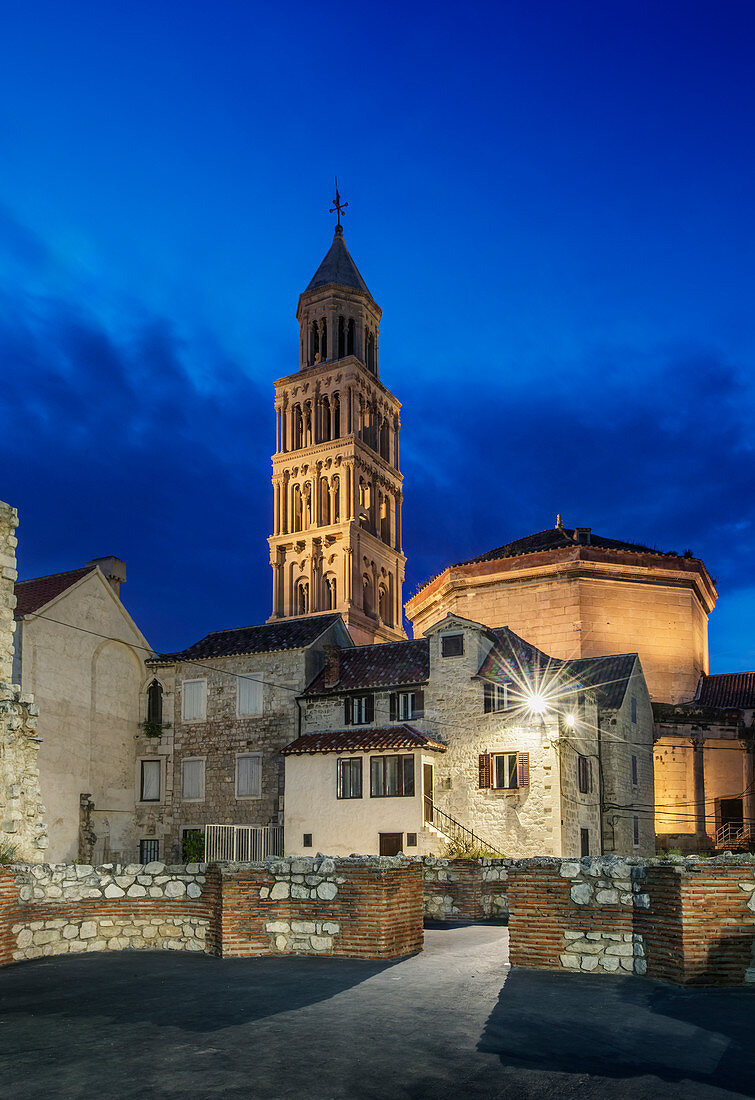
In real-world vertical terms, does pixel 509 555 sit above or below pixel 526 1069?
above

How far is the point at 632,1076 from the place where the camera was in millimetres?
7461

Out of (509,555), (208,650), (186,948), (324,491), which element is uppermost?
(324,491)

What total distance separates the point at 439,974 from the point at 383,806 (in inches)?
860

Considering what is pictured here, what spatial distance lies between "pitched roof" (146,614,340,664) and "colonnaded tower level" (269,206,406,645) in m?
25.8

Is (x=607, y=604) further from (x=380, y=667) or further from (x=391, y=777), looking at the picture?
(x=391, y=777)

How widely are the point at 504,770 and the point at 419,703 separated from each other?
15.8ft

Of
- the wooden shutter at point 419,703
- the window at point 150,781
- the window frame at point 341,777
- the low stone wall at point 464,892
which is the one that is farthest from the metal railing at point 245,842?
the low stone wall at point 464,892

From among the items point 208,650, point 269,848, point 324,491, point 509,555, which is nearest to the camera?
point 269,848

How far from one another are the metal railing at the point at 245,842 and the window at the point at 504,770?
9.36 metres

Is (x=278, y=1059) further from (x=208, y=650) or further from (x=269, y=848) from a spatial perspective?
(x=208, y=650)

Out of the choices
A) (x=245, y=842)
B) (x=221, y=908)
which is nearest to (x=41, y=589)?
(x=245, y=842)

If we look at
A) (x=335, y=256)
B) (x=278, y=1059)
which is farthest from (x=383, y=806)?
(x=335, y=256)

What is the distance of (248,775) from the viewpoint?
39.4 m

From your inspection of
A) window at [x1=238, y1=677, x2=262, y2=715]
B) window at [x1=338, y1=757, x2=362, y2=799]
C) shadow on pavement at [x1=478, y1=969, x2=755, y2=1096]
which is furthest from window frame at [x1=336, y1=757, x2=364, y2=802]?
shadow on pavement at [x1=478, y1=969, x2=755, y2=1096]
